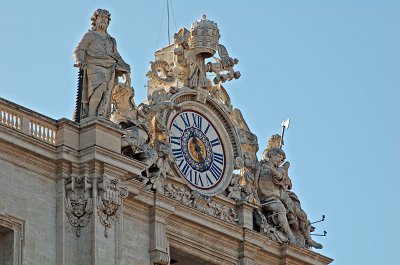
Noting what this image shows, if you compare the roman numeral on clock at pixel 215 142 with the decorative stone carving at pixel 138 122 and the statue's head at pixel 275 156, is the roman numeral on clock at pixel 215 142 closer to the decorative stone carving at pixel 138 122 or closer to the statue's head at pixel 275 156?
the decorative stone carving at pixel 138 122

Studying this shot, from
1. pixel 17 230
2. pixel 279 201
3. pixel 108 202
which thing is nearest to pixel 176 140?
pixel 279 201

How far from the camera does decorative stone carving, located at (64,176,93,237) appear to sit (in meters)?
42.1

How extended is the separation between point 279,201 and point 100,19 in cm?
586

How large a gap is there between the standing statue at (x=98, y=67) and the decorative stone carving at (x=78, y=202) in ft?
4.92

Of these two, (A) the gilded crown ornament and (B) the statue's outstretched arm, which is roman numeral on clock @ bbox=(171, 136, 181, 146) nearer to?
(A) the gilded crown ornament

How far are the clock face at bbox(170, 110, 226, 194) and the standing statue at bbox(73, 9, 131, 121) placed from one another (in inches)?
74.9

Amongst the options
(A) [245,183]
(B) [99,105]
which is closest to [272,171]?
(A) [245,183]

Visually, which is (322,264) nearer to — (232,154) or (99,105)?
(232,154)

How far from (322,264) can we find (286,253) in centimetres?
149

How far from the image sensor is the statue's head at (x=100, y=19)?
44188 millimetres

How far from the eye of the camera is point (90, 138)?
140 feet

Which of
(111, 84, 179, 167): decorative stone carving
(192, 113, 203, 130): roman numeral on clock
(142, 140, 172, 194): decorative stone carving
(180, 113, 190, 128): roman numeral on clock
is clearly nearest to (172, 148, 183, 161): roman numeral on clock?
(142, 140, 172, 194): decorative stone carving

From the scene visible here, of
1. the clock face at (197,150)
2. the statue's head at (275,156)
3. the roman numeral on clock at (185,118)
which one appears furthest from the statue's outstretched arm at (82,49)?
the statue's head at (275,156)

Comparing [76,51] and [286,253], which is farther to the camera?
[286,253]
